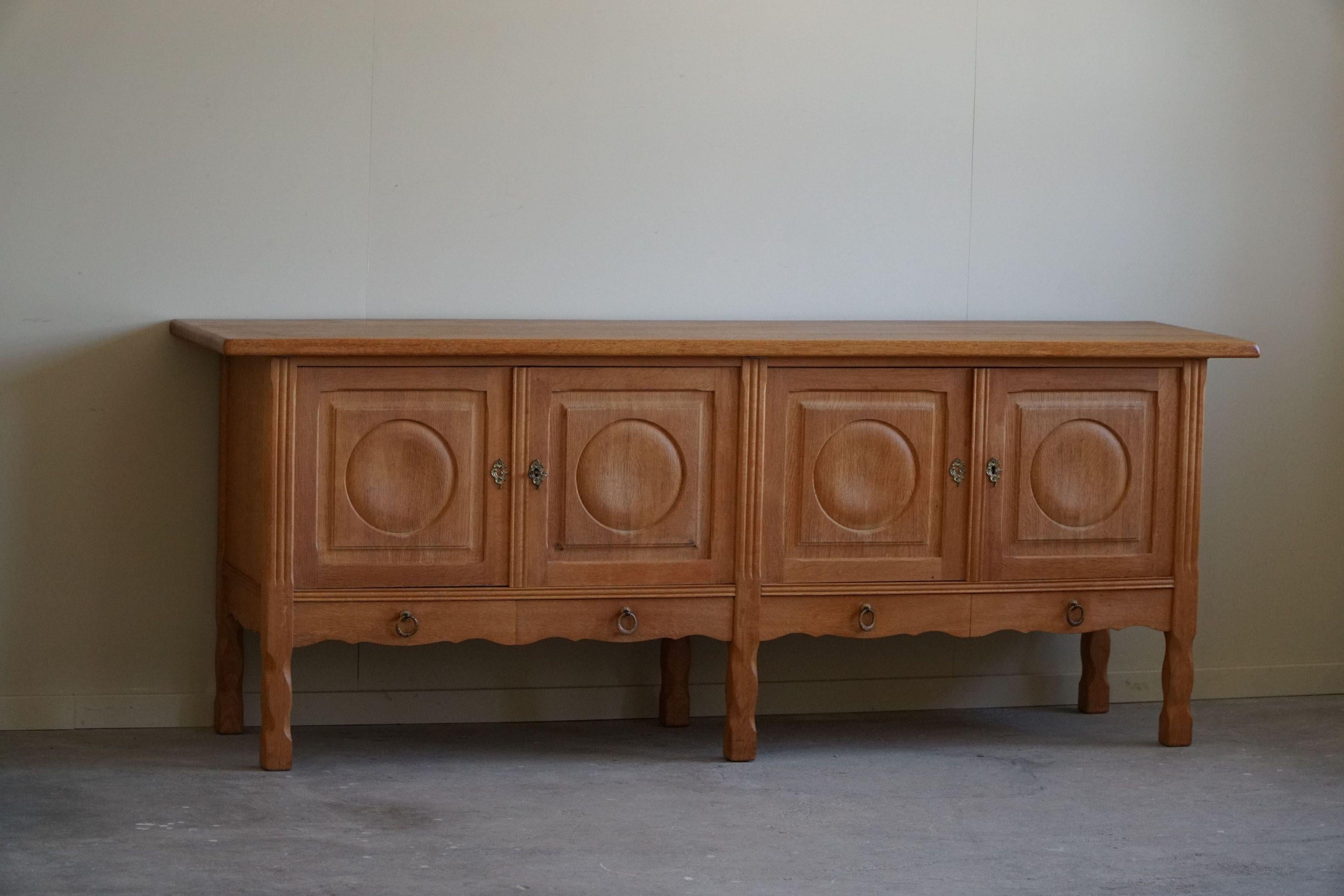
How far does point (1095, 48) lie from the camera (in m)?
4.03

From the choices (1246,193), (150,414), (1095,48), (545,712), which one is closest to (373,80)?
(150,414)

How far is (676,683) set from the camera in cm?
382

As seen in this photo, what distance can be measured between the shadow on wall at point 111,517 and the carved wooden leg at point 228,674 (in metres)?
0.10

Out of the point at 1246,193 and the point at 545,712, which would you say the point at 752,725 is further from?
the point at 1246,193

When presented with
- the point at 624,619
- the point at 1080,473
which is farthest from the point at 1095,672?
the point at 624,619

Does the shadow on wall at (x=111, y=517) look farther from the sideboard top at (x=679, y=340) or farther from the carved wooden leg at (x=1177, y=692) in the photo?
the carved wooden leg at (x=1177, y=692)

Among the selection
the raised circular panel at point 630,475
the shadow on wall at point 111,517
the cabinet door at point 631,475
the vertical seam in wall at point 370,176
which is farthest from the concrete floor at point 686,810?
the vertical seam in wall at point 370,176

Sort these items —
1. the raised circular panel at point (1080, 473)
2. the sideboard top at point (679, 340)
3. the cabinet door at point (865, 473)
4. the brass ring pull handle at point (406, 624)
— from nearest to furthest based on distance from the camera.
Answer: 1. the sideboard top at point (679, 340)
2. the brass ring pull handle at point (406, 624)
3. the cabinet door at point (865, 473)
4. the raised circular panel at point (1080, 473)

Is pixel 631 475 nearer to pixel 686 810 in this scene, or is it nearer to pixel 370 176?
pixel 686 810

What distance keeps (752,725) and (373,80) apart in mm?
1655

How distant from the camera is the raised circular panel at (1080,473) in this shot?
3549mm

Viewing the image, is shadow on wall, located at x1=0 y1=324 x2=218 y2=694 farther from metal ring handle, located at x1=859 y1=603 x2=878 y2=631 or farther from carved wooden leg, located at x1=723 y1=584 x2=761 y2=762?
metal ring handle, located at x1=859 y1=603 x2=878 y2=631

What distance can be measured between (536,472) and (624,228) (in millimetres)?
764

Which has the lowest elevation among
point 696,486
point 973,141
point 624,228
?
point 696,486
